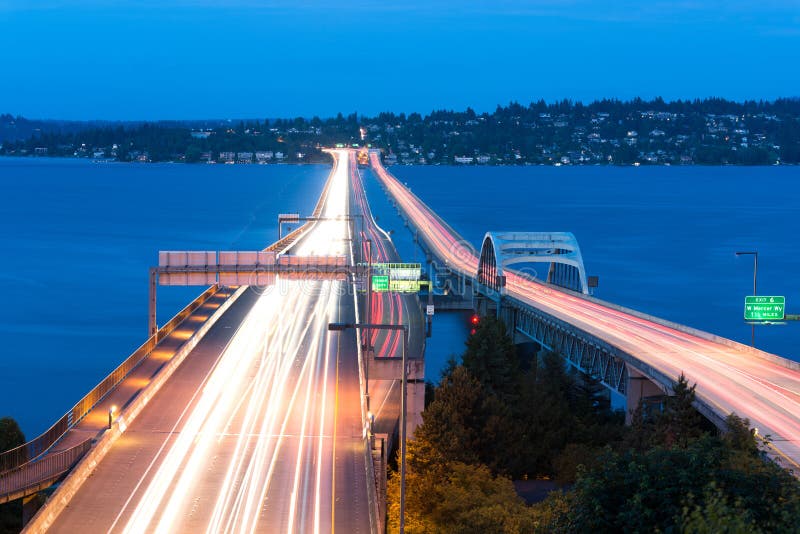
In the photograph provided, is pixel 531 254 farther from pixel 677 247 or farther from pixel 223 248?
pixel 677 247

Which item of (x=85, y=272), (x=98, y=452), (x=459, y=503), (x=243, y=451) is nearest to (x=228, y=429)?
(x=243, y=451)

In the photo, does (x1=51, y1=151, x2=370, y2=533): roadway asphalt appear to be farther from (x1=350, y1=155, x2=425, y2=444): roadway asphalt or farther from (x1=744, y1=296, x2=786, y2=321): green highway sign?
(x1=744, y1=296, x2=786, y2=321): green highway sign

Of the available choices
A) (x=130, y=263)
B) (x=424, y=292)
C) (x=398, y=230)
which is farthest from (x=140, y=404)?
(x=398, y=230)

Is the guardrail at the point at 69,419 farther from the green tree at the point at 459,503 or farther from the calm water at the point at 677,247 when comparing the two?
the calm water at the point at 677,247

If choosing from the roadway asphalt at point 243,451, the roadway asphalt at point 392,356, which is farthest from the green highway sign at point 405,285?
the roadway asphalt at point 243,451

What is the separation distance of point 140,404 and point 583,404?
19130 millimetres

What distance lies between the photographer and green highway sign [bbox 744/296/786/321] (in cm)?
3881

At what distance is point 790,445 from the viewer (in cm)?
2539

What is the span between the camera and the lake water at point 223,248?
63.7 metres

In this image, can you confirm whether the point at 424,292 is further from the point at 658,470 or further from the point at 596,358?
the point at 658,470

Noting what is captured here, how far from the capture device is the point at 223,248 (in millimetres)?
113250

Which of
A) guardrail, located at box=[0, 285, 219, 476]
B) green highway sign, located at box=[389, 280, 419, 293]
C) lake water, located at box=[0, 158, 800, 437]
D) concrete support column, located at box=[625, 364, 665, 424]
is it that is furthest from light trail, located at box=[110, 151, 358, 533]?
green highway sign, located at box=[389, 280, 419, 293]

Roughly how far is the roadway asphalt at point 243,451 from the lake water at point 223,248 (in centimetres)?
1573

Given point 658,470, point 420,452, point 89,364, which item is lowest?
point 89,364
